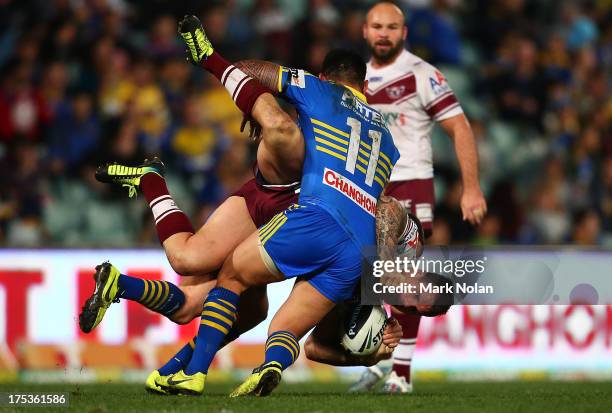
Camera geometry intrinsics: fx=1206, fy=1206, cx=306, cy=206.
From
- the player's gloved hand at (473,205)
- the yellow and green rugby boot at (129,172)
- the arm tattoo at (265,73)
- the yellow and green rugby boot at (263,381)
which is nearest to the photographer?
the yellow and green rugby boot at (263,381)

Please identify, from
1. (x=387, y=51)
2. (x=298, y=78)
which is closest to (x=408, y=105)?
(x=387, y=51)

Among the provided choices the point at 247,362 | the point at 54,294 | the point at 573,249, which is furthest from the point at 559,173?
the point at 54,294

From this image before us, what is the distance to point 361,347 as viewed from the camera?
6.80 m

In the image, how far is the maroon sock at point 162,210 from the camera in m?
7.26

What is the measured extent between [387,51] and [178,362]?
2.85m

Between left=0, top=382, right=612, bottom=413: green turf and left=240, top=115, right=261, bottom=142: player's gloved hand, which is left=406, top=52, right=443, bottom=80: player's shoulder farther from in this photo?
left=0, top=382, right=612, bottom=413: green turf

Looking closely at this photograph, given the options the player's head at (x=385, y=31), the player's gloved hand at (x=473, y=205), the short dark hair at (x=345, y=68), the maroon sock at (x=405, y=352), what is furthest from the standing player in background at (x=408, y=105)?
the short dark hair at (x=345, y=68)

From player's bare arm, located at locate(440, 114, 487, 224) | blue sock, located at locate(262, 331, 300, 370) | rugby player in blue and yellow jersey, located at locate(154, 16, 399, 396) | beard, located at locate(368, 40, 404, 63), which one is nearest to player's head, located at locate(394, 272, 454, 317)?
rugby player in blue and yellow jersey, located at locate(154, 16, 399, 396)

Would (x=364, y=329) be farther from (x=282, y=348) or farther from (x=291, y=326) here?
(x=282, y=348)

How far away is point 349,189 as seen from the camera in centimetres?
679

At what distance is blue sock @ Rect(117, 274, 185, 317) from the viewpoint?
22.8 feet

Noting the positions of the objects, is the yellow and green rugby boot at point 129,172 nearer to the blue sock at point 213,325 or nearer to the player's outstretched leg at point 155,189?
the player's outstretched leg at point 155,189

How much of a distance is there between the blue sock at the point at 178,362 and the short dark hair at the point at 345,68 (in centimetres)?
177

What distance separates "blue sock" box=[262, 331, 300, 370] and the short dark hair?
159 centimetres
